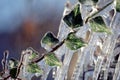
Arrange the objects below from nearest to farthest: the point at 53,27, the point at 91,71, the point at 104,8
A: the point at 104,8 < the point at 91,71 < the point at 53,27

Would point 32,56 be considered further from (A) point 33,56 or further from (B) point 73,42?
(B) point 73,42

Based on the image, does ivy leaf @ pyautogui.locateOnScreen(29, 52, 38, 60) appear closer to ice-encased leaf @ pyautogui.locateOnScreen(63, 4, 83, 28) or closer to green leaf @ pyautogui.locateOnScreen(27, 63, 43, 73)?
green leaf @ pyautogui.locateOnScreen(27, 63, 43, 73)

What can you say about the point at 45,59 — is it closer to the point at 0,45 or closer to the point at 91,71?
the point at 91,71

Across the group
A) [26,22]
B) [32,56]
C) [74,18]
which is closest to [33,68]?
[32,56]

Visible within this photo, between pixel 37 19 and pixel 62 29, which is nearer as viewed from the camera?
pixel 62 29

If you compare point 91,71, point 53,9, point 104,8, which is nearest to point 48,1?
point 53,9

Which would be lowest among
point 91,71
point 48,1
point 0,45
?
point 91,71

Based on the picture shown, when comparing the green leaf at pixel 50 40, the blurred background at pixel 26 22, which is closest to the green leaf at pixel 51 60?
the green leaf at pixel 50 40
